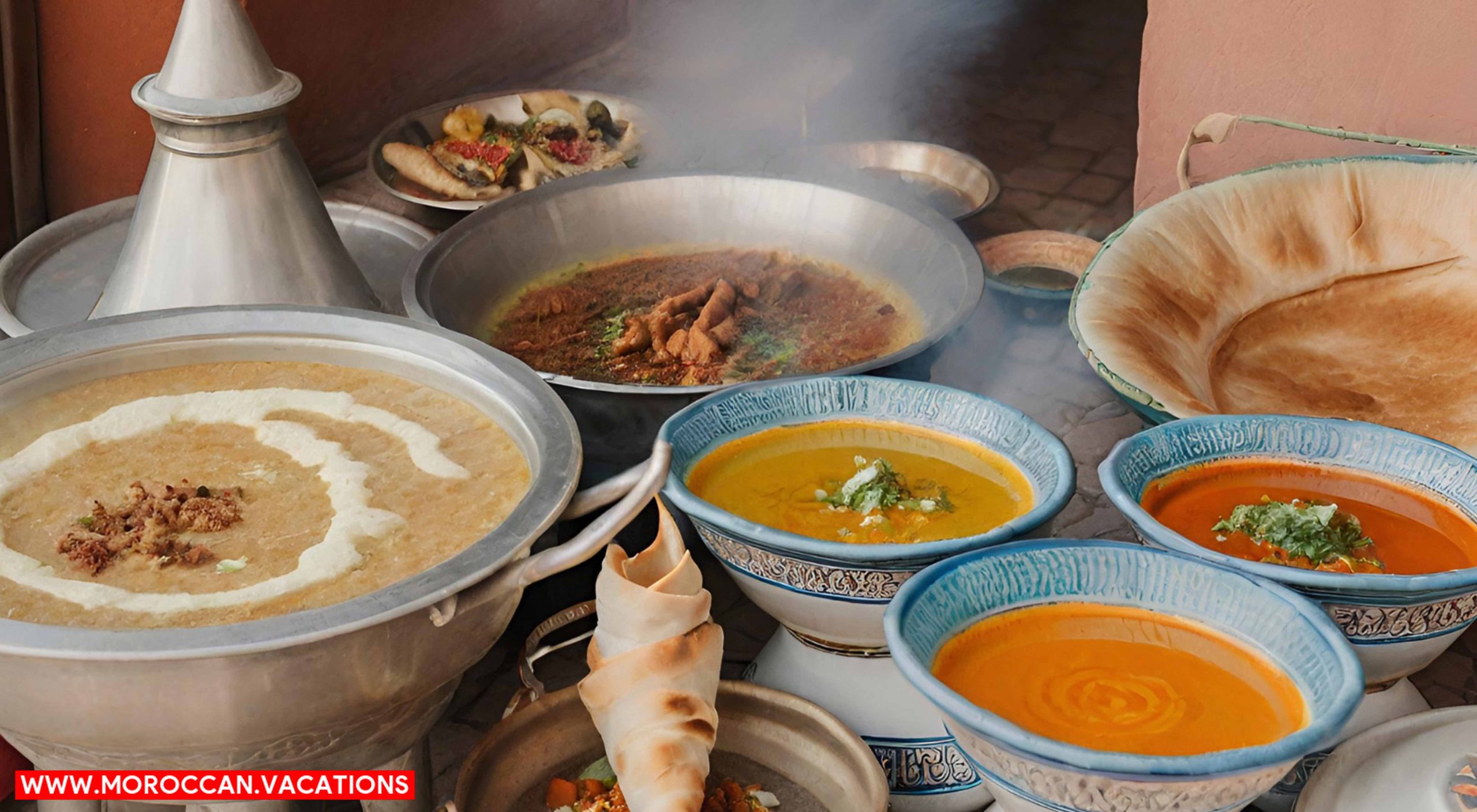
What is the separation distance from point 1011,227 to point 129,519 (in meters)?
4.65

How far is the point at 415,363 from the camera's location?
277cm

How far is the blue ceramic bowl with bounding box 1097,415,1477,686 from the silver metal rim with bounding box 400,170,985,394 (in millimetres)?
688

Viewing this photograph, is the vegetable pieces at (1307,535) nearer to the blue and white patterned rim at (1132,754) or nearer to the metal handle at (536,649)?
the blue and white patterned rim at (1132,754)

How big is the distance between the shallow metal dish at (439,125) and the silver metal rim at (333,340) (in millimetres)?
1973

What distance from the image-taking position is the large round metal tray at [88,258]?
361 centimetres

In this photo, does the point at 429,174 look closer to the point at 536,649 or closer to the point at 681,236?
the point at 681,236

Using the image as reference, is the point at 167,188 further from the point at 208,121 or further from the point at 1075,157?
the point at 1075,157

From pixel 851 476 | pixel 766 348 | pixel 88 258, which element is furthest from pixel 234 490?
pixel 88 258

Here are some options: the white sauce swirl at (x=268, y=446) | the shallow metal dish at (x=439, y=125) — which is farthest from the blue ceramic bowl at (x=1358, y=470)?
the shallow metal dish at (x=439, y=125)

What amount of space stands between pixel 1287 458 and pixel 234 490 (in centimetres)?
212

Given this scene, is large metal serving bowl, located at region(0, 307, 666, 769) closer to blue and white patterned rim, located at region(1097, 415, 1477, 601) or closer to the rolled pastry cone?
the rolled pastry cone

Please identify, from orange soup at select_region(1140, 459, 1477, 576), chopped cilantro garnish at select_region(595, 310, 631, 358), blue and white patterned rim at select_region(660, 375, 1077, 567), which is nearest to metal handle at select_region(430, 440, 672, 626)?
blue and white patterned rim at select_region(660, 375, 1077, 567)

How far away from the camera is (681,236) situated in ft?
14.0

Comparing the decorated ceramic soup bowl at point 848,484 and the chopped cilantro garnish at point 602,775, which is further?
the chopped cilantro garnish at point 602,775
